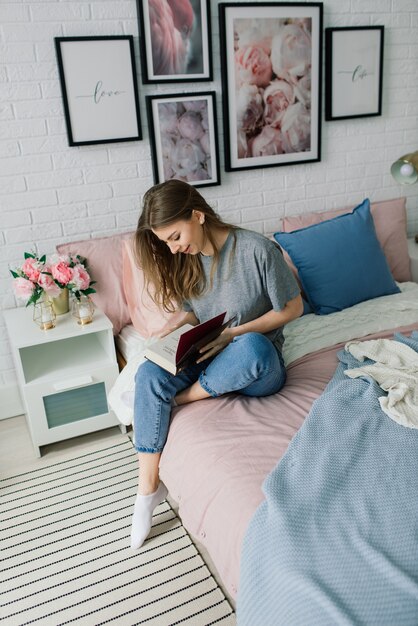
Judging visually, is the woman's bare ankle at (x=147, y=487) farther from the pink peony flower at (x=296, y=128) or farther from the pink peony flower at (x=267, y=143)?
the pink peony flower at (x=296, y=128)

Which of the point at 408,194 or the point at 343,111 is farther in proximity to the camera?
the point at 408,194

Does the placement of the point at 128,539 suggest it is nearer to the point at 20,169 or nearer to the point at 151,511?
the point at 151,511

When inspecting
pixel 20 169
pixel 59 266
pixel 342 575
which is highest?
pixel 20 169

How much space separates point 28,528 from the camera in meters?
2.02

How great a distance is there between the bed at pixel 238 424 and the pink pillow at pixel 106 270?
7 cm

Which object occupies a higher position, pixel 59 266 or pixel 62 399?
pixel 59 266

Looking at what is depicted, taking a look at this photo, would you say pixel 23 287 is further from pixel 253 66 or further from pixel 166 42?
pixel 253 66

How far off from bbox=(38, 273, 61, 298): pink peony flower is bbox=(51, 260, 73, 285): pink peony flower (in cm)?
3

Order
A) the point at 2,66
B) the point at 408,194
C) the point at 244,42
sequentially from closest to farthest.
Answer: the point at 2,66 < the point at 244,42 < the point at 408,194

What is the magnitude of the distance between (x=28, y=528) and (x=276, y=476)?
1.06m

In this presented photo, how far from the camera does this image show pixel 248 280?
1.93 metres

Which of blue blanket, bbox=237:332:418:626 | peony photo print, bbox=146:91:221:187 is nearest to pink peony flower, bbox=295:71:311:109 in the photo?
peony photo print, bbox=146:91:221:187

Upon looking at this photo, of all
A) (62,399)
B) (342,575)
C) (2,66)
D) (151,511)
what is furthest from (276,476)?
(2,66)

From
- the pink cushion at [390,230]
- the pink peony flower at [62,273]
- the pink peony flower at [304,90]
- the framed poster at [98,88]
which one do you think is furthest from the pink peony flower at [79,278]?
the pink peony flower at [304,90]
